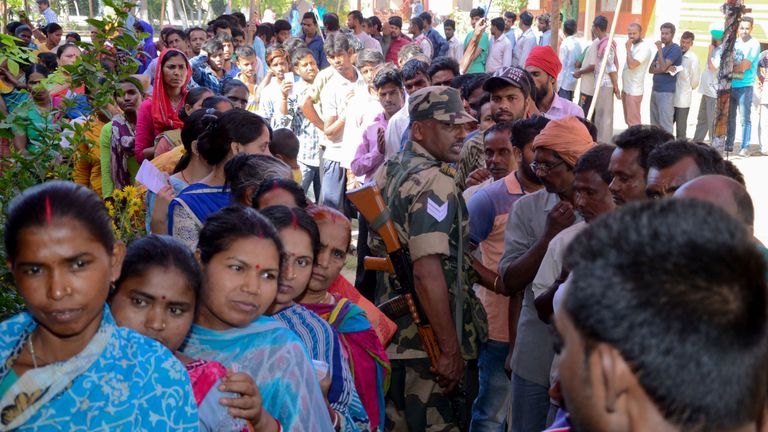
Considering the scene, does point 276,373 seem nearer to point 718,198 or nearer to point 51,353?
point 51,353

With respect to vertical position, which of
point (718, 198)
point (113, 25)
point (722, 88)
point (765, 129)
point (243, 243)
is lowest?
point (765, 129)

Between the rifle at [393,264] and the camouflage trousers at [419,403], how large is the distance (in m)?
0.12

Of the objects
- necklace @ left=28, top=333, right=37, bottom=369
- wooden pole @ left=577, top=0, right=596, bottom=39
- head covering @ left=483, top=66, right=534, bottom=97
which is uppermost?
necklace @ left=28, top=333, right=37, bottom=369

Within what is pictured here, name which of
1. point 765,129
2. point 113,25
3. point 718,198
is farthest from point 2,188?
point 765,129

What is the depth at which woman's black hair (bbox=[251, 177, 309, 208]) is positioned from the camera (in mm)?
3629

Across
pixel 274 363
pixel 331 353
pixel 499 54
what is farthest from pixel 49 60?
pixel 274 363

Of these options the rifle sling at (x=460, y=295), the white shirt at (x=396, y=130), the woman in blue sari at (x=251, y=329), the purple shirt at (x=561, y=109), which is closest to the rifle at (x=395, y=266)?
the rifle sling at (x=460, y=295)

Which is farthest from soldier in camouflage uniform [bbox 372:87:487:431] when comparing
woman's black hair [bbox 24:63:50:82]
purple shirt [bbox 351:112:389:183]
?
woman's black hair [bbox 24:63:50:82]

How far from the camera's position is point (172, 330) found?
246 cm

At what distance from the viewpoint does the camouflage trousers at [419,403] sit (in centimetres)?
415

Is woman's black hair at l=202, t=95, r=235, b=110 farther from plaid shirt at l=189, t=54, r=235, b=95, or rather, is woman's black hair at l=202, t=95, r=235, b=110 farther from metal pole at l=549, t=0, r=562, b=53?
metal pole at l=549, t=0, r=562, b=53

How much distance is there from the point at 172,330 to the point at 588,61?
13.1m

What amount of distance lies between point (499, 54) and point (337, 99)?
8095 millimetres

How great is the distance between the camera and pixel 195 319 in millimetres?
2650
